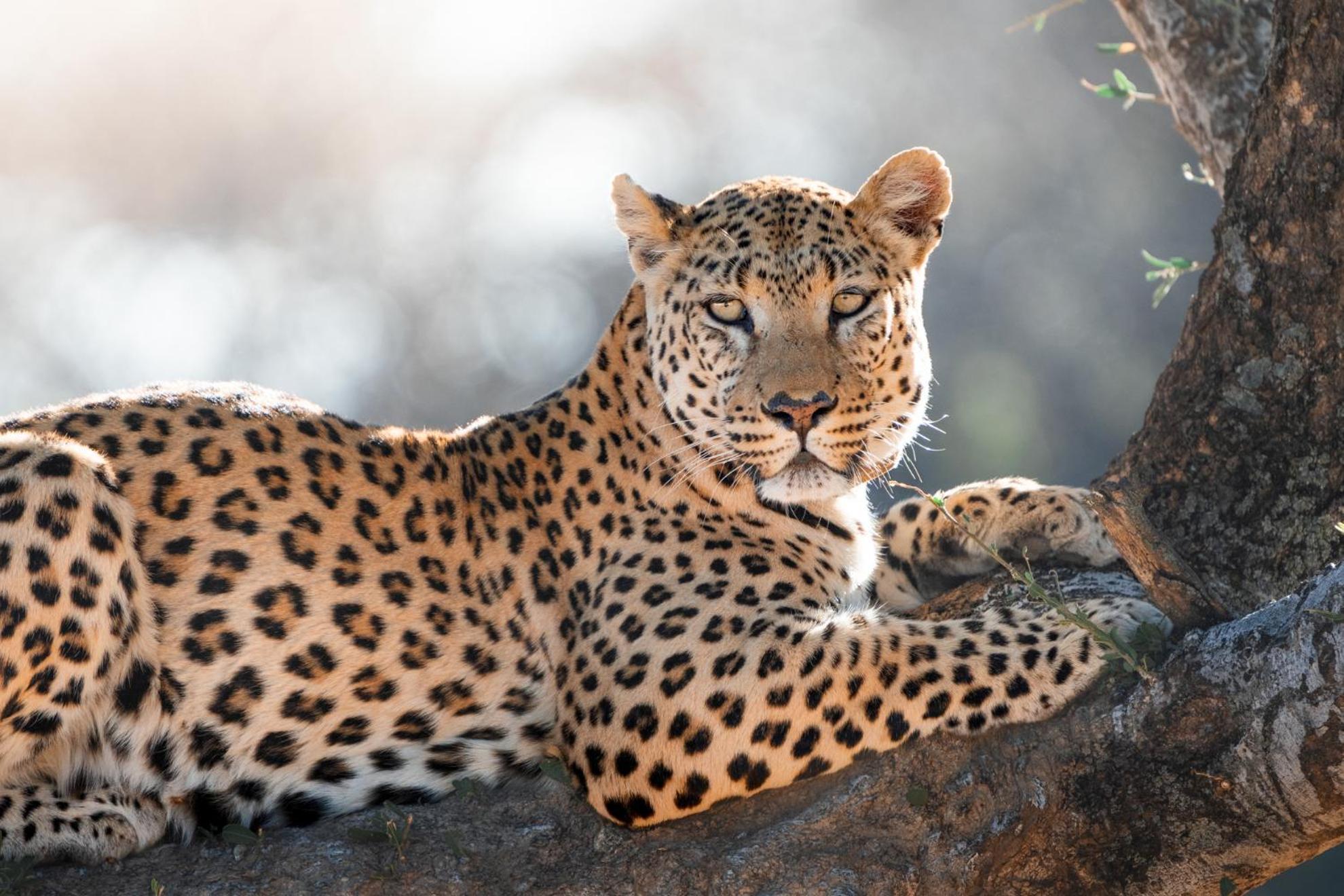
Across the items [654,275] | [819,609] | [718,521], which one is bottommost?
[819,609]

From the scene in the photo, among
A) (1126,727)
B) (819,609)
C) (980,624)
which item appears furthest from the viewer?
(819,609)

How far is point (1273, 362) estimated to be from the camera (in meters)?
7.06

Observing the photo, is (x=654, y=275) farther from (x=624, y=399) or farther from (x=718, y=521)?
(x=718, y=521)

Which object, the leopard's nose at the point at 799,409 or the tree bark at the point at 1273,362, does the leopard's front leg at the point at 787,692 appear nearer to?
the leopard's nose at the point at 799,409

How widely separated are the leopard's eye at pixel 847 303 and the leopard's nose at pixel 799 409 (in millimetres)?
529

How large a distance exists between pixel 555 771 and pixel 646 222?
8.41 ft

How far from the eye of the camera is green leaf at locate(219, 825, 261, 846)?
20.3 ft

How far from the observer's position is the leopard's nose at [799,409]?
22.3 feet

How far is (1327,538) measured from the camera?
6.77 meters

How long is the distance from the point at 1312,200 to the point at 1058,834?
125 inches

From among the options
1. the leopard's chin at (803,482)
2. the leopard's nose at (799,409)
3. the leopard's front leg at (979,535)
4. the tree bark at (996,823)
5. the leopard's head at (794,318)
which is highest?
the leopard's head at (794,318)

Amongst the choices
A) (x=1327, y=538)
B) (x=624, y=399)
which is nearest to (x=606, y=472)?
(x=624, y=399)

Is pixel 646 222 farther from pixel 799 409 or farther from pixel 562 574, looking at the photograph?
pixel 562 574

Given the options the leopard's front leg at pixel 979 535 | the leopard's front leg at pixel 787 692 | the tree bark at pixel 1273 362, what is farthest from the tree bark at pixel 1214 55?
the leopard's front leg at pixel 787 692
